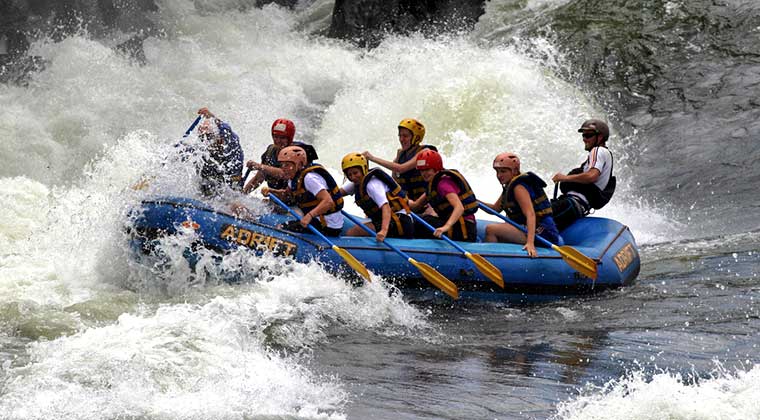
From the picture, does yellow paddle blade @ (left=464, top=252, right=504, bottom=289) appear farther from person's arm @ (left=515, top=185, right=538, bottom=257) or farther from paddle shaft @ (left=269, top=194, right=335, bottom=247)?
paddle shaft @ (left=269, top=194, right=335, bottom=247)

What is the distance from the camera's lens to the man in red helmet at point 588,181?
9.30 meters

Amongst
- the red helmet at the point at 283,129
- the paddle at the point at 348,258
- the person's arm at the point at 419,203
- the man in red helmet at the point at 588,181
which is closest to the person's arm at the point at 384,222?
the paddle at the point at 348,258

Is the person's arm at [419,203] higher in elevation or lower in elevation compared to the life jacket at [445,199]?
lower

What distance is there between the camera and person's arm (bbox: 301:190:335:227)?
8.25 metres

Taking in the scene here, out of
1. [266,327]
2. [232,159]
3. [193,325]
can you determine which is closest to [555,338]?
[266,327]

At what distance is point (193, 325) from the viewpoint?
21.7 feet

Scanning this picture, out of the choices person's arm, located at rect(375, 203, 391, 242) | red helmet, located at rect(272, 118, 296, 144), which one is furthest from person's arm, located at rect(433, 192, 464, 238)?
red helmet, located at rect(272, 118, 296, 144)

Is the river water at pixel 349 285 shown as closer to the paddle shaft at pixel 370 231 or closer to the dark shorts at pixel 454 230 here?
the paddle shaft at pixel 370 231

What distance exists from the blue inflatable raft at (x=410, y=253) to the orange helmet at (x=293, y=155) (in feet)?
1.70

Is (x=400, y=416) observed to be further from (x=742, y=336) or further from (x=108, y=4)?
(x=108, y=4)

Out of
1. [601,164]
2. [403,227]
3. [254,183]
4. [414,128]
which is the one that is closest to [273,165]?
[254,183]

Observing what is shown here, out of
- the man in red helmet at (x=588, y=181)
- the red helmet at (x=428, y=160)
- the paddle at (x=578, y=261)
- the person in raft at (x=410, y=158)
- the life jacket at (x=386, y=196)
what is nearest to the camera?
the life jacket at (x=386, y=196)

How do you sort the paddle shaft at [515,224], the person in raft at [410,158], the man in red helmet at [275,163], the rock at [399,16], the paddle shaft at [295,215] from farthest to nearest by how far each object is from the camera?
1. the rock at [399,16]
2. the person in raft at [410,158]
3. the man in red helmet at [275,163]
4. the paddle shaft at [515,224]
5. the paddle shaft at [295,215]

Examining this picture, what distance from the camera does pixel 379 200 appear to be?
27.8ft
